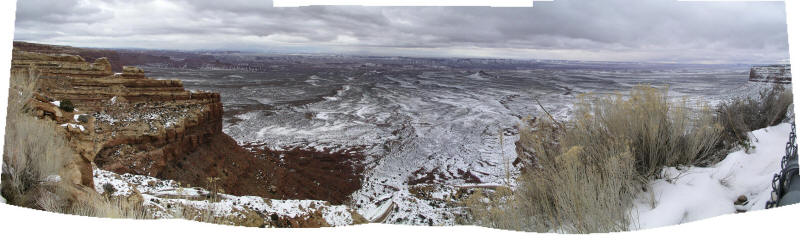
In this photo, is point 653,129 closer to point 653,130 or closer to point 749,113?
point 653,130

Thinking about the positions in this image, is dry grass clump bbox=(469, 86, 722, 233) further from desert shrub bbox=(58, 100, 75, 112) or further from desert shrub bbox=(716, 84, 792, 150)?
desert shrub bbox=(58, 100, 75, 112)

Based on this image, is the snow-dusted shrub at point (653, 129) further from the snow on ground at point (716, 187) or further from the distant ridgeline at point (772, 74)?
the distant ridgeline at point (772, 74)

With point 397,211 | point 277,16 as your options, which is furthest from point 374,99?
point 397,211

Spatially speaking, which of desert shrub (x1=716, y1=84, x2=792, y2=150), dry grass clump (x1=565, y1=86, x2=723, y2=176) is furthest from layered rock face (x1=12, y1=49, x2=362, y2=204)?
desert shrub (x1=716, y1=84, x2=792, y2=150)

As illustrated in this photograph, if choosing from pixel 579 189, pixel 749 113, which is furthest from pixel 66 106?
pixel 749 113

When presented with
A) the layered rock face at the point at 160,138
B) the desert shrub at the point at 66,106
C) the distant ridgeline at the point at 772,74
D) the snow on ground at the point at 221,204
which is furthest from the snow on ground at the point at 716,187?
the desert shrub at the point at 66,106

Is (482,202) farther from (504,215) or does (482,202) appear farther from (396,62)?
(396,62)
